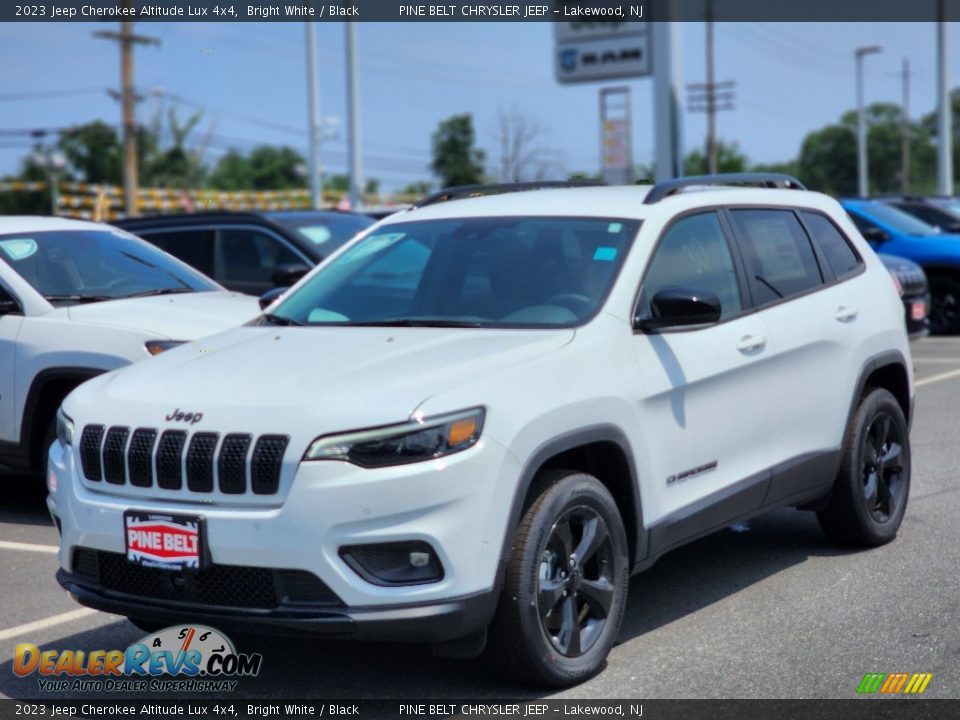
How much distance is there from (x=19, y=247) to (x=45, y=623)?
11.1ft

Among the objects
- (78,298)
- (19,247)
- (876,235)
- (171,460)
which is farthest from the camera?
(876,235)

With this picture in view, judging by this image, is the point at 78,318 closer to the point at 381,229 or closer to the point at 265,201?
the point at 381,229

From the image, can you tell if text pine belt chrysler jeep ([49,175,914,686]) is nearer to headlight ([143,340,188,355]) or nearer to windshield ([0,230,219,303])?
headlight ([143,340,188,355])

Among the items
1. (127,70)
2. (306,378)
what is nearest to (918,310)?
(306,378)

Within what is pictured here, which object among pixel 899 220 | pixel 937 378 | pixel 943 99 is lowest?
pixel 937 378

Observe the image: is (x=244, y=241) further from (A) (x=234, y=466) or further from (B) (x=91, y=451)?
(A) (x=234, y=466)

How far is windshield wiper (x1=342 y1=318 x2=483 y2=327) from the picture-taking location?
5.20m

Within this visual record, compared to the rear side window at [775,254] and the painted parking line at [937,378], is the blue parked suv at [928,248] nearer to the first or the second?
the painted parking line at [937,378]

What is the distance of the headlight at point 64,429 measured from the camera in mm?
4812

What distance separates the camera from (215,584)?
14.2 ft

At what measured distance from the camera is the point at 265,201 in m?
54.2

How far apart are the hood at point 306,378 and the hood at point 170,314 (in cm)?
255

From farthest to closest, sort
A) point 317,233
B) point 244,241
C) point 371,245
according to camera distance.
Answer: point 317,233 < point 244,241 < point 371,245

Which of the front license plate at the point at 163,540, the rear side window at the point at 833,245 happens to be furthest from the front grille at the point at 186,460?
the rear side window at the point at 833,245
